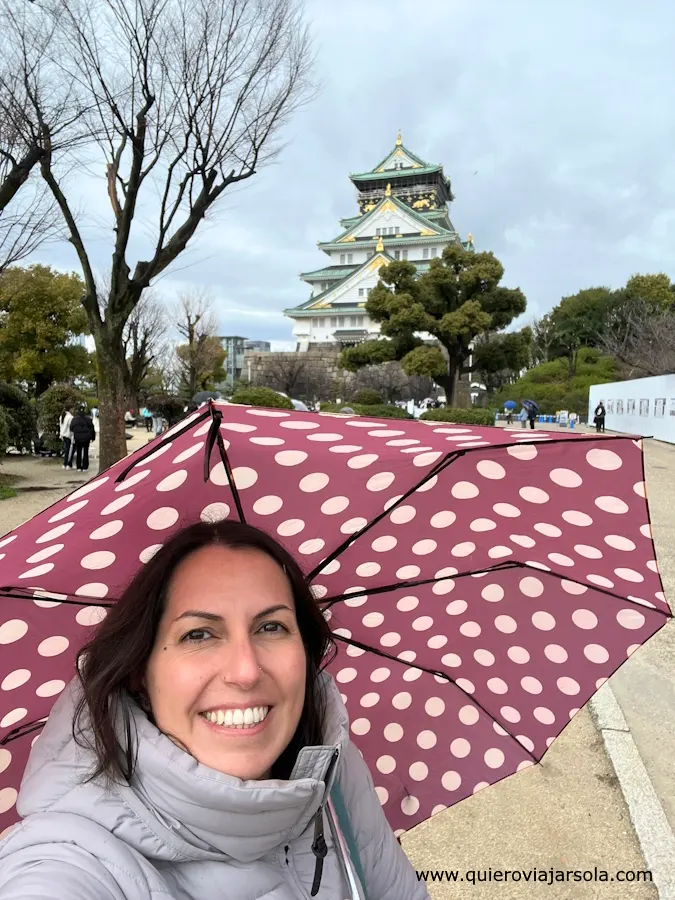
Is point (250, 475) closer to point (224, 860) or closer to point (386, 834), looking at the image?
point (224, 860)

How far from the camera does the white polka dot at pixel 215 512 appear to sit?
1.15m

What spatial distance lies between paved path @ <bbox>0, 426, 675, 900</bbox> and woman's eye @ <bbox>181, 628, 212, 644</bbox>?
1.72 m

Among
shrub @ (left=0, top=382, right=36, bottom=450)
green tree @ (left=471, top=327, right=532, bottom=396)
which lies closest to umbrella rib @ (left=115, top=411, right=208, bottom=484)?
shrub @ (left=0, top=382, right=36, bottom=450)

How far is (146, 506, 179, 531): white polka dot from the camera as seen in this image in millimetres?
1082

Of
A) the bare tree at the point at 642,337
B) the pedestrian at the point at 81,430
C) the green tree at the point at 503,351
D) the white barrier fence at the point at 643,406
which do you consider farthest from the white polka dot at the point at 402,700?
the bare tree at the point at 642,337

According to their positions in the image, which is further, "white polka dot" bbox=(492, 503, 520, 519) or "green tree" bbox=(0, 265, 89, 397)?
"green tree" bbox=(0, 265, 89, 397)

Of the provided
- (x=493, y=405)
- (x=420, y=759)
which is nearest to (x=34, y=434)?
(x=420, y=759)

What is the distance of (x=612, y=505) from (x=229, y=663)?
88 cm

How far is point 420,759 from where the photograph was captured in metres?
1.72

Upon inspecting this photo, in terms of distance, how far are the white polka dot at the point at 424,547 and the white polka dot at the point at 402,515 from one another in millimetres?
85

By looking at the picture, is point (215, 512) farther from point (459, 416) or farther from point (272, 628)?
point (459, 416)

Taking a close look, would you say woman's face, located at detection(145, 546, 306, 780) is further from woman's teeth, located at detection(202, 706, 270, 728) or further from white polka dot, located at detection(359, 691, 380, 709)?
white polka dot, located at detection(359, 691, 380, 709)

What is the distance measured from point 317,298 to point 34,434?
30039mm

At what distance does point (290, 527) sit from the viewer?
1.27 metres
